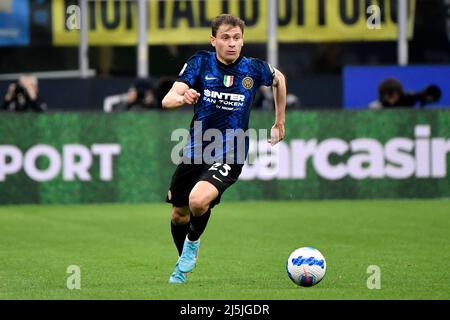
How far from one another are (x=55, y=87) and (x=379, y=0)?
630 centimetres

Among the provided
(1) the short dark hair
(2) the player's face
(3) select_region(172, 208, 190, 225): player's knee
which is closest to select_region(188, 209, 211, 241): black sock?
(3) select_region(172, 208, 190, 225): player's knee

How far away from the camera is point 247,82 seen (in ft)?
36.4

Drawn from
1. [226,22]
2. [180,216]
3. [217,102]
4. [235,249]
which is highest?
[226,22]

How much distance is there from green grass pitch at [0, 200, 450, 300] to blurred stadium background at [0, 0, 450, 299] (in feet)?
0.12

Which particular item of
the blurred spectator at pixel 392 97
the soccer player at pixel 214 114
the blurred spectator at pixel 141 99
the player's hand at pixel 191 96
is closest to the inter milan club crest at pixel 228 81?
the soccer player at pixel 214 114

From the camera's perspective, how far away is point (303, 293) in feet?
32.5

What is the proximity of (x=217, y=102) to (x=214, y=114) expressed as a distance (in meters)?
0.11

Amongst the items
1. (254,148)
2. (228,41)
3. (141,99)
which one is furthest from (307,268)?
(141,99)

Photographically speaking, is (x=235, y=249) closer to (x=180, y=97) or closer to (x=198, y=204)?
(x=198, y=204)

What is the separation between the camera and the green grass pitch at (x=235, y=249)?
10.2 m

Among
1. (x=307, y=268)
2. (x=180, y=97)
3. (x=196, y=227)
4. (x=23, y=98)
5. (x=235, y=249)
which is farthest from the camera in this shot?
(x=23, y=98)
